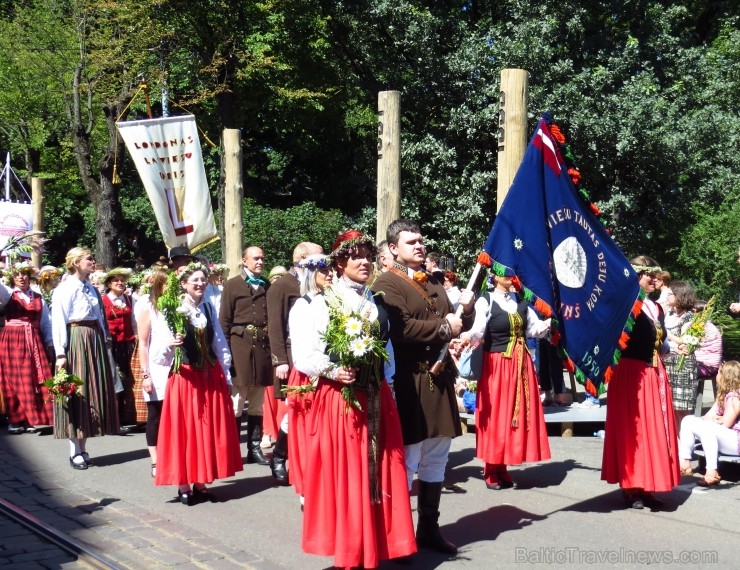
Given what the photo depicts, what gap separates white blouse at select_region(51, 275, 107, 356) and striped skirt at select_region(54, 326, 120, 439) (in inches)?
6.1

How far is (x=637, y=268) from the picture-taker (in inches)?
285

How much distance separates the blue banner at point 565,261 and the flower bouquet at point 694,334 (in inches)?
87.3

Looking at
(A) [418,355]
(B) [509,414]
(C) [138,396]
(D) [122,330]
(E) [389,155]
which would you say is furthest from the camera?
(D) [122,330]

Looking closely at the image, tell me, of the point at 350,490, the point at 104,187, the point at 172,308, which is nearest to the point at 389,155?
the point at 172,308

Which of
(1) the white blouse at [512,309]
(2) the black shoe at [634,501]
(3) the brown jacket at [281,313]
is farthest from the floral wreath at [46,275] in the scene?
(2) the black shoe at [634,501]

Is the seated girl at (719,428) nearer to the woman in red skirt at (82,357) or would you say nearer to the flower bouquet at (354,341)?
the flower bouquet at (354,341)

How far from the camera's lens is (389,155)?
10500 mm

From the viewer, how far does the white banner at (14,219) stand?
17672mm

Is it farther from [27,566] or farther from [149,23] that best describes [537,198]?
[149,23]

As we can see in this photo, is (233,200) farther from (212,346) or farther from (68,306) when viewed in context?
(212,346)

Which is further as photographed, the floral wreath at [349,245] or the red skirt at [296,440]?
the red skirt at [296,440]

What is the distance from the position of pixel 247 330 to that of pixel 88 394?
1709 millimetres

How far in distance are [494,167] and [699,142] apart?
3348 mm

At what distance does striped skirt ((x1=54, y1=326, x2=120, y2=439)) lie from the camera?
882 centimetres
